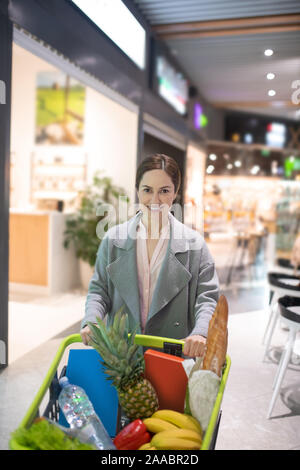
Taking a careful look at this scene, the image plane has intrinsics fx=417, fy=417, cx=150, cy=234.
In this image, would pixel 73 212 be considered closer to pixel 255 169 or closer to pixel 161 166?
pixel 161 166

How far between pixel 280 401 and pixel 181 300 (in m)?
1.93

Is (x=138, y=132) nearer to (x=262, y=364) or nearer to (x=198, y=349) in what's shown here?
Result: (x=262, y=364)

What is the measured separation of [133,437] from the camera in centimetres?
105

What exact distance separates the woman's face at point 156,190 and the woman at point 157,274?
2 centimetres

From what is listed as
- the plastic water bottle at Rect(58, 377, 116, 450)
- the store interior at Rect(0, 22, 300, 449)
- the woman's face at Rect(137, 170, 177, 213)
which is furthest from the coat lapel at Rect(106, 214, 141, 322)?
the store interior at Rect(0, 22, 300, 449)

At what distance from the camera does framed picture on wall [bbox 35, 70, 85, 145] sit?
7.21m

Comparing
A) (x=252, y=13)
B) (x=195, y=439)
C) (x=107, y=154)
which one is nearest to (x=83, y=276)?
(x=107, y=154)

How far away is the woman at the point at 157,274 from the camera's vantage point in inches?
60.8

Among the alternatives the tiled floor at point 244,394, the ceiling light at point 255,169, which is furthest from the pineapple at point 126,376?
the ceiling light at point 255,169

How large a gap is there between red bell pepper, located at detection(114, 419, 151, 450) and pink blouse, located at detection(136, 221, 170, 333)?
1.79 ft

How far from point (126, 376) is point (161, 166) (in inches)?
27.7

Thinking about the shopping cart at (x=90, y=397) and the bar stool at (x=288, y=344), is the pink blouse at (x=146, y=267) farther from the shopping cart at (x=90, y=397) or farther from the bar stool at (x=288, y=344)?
the bar stool at (x=288, y=344)

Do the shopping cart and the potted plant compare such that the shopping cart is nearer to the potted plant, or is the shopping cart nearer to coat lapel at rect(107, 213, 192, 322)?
coat lapel at rect(107, 213, 192, 322)

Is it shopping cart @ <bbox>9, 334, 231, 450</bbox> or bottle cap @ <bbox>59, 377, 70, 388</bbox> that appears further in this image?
bottle cap @ <bbox>59, 377, 70, 388</bbox>
